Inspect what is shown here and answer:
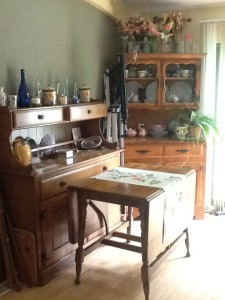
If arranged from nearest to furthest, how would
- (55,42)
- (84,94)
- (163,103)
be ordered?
1. (55,42)
2. (84,94)
3. (163,103)

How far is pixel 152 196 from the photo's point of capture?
2.34m

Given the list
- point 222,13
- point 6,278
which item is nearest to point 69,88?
point 6,278

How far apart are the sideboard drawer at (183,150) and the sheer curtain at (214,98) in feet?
1.41

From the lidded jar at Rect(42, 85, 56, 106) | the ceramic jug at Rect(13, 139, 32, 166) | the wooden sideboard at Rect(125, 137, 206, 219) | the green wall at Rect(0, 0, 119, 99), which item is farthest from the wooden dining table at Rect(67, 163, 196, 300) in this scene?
the green wall at Rect(0, 0, 119, 99)

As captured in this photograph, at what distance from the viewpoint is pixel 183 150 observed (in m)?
3.95

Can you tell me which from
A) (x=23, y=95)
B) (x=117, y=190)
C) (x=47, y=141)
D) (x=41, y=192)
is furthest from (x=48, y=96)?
(x=117, y=190)

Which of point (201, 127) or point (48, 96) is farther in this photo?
point (201, 127)

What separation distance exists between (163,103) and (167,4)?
1157 millimetres

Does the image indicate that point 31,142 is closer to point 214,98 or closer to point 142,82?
point 142,82

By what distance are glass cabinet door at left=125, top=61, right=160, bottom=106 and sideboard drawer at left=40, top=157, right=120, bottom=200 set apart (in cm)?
118

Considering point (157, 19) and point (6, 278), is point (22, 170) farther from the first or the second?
point (157, 19)

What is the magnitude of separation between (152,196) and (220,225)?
1.92 metres

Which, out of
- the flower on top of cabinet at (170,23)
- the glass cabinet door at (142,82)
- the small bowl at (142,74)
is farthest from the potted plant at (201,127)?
the flower on top of cabinet at (170,23)

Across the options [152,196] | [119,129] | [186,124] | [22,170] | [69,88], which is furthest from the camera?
[186,124]
